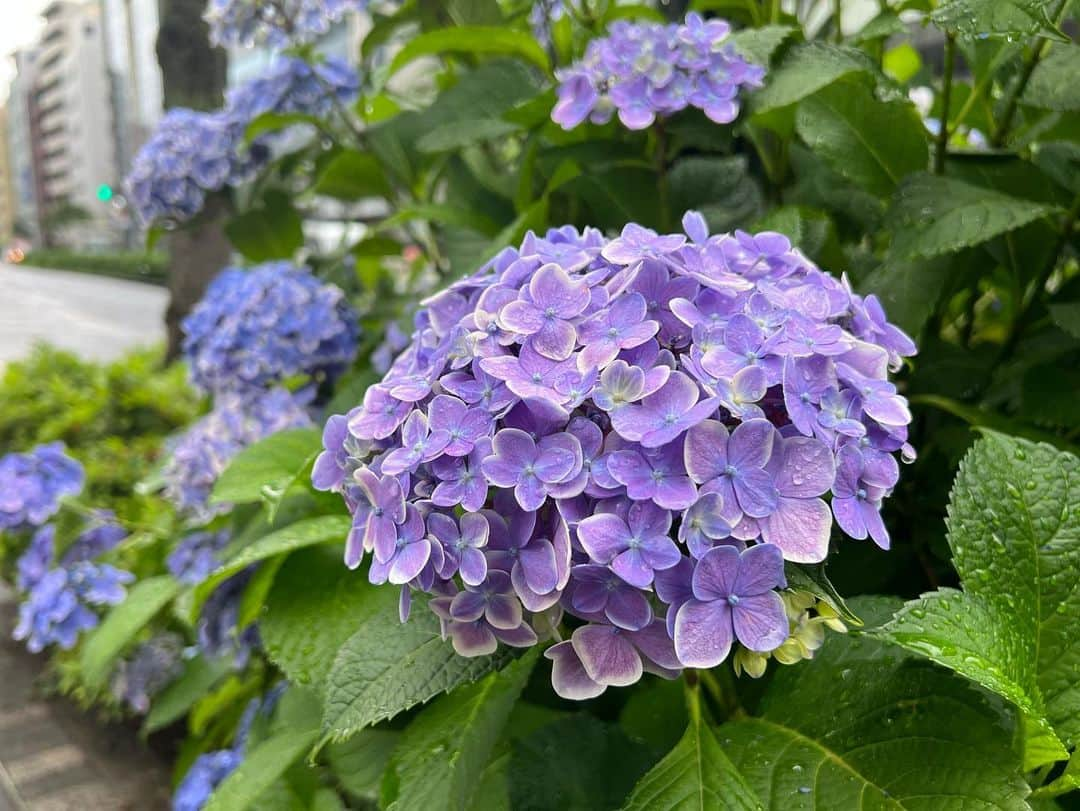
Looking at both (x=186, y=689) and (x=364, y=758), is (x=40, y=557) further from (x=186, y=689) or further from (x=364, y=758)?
(x=364, y=758)

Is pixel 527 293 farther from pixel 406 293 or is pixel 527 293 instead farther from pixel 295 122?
pixel 406 293

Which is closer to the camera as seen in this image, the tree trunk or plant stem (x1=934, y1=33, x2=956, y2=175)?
plant stem (x1=934, y1=33, x2=956, y2=175)

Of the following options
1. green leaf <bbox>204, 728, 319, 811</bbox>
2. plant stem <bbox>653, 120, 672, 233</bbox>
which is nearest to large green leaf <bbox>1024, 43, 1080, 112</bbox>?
plant stem <bbox>653, 120, 672, 233</bbox>

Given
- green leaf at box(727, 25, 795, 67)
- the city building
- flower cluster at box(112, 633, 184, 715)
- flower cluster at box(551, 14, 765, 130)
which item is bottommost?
the city building

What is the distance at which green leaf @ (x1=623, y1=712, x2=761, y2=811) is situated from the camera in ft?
1.67

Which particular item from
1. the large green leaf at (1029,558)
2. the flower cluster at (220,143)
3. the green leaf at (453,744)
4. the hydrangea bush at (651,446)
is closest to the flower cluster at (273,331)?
the hydrangea bush at (651,446)

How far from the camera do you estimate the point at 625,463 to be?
0.44m

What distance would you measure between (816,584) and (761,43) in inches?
21.5

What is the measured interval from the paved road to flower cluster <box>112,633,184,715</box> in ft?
15.6

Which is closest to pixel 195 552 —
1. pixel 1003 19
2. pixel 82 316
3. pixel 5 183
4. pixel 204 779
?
pixel 204 779

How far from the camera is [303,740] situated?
78 cm

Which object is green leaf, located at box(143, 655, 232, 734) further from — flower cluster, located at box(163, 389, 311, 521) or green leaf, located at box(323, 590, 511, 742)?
green leaf, located at box(323, 590, 511, 742)

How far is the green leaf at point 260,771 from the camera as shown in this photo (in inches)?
29.2

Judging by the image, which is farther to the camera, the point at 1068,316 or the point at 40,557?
the point at 40,557
